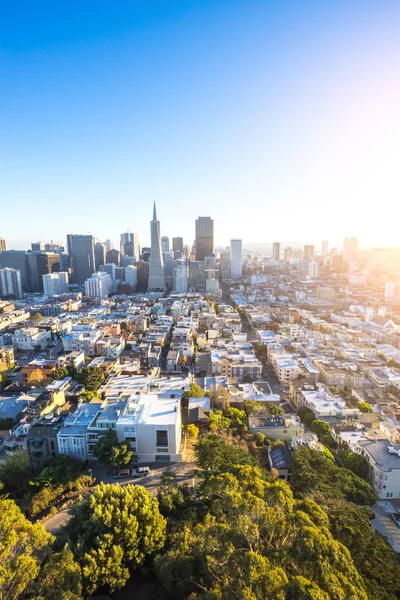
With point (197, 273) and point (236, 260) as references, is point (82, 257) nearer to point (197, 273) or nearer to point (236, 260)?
point (197, 273)

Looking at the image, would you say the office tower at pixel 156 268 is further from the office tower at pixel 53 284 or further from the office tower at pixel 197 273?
the office tower at pixel 53 284

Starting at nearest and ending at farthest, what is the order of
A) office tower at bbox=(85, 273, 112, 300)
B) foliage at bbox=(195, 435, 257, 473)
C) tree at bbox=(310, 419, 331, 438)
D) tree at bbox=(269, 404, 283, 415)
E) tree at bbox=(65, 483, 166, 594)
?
tree at bbox=(65, 483, 166, 594)
foliage at bbox=(195, 435, 257, 473)
tree at bbox=(310, 419, 331, 438)
tree at bbox=(269, 404, 283, 415)
office tower at bbox=(85, 273, 112, 300)

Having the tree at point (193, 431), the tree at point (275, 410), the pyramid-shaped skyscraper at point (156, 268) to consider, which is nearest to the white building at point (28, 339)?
the tree at point (193, 431)

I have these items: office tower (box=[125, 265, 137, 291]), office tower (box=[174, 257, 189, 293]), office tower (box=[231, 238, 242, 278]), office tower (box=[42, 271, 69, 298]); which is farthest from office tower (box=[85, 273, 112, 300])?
office tower (box=[231, 238, 242, 278])

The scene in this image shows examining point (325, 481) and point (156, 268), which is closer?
point (325, 481)

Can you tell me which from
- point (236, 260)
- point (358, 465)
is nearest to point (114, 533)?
point (358, 465)

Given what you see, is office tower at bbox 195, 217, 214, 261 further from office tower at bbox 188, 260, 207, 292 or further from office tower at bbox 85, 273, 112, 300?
office tower at bbox 85, 273, 112, 300

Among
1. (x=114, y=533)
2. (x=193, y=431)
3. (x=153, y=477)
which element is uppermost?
(x=114, y=533)
